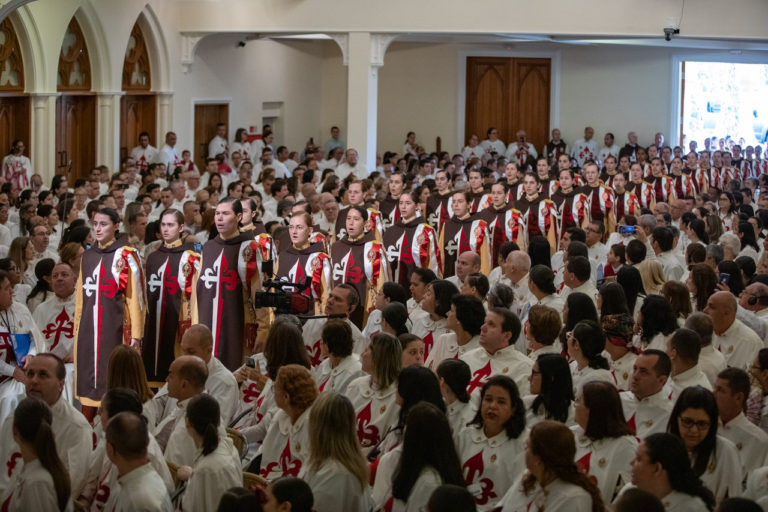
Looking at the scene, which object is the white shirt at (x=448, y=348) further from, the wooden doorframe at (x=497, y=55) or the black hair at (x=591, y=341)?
the wooden doorframe at (x=497, y=55)

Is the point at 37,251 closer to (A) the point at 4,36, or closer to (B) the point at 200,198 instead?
(B) the point at 200,198

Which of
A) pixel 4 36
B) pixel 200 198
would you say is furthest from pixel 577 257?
pixel 4 36

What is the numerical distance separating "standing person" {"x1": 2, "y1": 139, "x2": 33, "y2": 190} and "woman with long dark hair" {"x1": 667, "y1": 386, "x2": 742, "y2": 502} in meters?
12.8

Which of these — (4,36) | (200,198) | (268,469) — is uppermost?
(4,36)

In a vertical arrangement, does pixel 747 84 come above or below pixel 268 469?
above

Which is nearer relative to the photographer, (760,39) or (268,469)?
(268,469)

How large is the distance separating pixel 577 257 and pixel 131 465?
4967 millimetres

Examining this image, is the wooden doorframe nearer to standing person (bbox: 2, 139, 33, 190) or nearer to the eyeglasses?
standing person (bbox: 2, 139, 33, 190)

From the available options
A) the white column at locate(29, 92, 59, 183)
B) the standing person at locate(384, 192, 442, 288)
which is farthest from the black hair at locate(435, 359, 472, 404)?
the white column at locate(29, 92, 59, 183)

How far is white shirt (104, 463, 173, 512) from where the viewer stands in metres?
5.13

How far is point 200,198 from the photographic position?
1374 centimetres

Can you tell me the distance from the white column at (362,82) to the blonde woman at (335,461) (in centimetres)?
1540

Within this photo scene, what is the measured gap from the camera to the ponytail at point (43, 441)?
5305 millimetres

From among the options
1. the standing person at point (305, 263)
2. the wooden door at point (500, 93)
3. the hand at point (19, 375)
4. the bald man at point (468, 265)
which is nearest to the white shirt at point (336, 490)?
the hand at point (19, 375)
